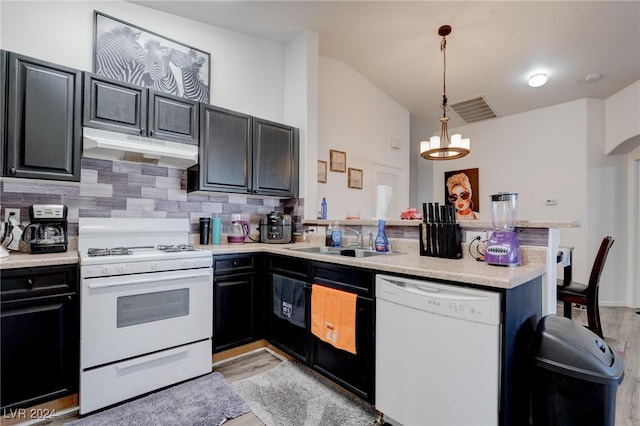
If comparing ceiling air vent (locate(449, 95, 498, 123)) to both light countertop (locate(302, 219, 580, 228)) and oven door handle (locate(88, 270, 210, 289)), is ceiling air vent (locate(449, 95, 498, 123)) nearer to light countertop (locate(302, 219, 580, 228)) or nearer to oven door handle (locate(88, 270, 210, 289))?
light countertop (locate(302, 219, 580, 228))

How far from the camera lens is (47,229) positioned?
6.73 ft

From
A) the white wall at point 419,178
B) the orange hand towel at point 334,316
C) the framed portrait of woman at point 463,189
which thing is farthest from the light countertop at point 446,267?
the white wall at point 419,178

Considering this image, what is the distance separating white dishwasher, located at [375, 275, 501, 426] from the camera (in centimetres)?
127

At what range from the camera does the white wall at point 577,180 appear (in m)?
4.27

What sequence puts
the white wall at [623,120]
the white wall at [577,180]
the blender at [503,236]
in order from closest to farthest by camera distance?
the blender at [503,236] → the white wall at [623,120] → the white wall at [577,180]

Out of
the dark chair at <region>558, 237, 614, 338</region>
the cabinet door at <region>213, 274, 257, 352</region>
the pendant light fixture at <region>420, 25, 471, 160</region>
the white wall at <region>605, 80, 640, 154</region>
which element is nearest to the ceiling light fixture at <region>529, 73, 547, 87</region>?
the white wall at <region>605, 80, 640, 154</region>

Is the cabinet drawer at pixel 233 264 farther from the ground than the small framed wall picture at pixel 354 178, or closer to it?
closer to it

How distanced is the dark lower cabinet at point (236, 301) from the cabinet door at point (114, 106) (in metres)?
1.19

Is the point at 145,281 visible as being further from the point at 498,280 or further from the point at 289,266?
the point at 498,280

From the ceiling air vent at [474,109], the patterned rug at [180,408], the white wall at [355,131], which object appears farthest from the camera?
the ceiling air vent at [474,109]

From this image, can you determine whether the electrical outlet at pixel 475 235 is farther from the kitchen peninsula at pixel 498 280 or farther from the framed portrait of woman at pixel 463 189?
the framed portrait of woman at pixel 463 189

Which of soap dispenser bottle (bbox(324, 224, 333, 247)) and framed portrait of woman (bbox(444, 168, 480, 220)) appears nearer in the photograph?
soap dispenser bottle (bbox(324, 224, 333, 247))

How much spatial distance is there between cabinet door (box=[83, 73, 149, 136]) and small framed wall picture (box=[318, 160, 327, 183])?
6.83 ft

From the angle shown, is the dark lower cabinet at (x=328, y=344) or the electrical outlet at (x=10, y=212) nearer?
the dark lower cabinet at (x=328, y=344)
